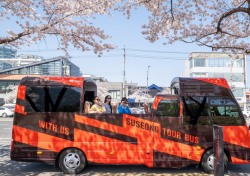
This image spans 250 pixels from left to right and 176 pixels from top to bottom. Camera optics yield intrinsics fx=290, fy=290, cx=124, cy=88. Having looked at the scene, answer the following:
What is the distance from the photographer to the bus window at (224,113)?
324 inches

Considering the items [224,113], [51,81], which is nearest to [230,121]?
[224,113]

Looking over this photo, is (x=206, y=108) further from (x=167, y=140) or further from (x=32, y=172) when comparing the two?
(x=32, y=172)

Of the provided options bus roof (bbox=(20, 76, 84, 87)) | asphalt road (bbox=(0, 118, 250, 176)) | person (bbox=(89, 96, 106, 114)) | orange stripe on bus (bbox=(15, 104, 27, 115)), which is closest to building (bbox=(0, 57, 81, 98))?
asphalt road (bbox=(0, 118, 250, 176))

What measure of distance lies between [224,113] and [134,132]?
8.57 feet

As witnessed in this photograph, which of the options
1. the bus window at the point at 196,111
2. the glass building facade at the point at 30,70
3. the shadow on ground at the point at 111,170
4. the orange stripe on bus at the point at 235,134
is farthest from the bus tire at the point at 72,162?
the glass building facade at the point at 30,70

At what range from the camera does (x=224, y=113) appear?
8227 mm

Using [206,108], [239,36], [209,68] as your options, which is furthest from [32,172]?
[209,68]

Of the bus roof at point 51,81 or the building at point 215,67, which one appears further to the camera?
the building at point 215,67

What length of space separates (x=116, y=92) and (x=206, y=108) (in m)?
56.3

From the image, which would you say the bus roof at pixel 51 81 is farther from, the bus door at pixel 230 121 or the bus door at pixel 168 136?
the bus door at pixel 230 121

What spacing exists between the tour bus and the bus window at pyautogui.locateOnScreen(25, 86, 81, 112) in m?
0.03

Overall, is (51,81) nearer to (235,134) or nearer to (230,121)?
(230,121)

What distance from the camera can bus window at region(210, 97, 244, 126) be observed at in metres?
8.22

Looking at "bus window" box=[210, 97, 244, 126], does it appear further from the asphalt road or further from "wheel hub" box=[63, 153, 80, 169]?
"wheel hub" box=[63, 153, 80, 169]
